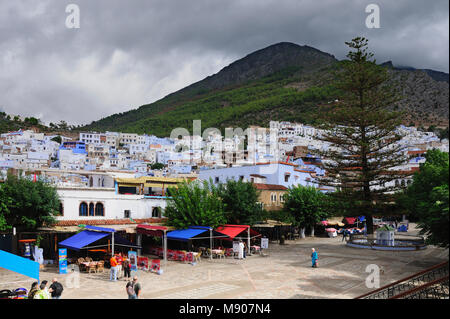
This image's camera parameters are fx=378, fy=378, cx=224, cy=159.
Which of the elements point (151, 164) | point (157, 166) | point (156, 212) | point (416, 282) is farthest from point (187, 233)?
point (151, 164)

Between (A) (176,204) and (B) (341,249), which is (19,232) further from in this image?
(B) (341,249)

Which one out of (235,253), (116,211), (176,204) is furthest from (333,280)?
(116,211)

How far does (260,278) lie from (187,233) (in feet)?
20.3

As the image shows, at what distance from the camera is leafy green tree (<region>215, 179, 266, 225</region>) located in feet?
78.2

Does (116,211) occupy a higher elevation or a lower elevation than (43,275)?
higher

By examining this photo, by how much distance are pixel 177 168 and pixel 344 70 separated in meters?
69.0

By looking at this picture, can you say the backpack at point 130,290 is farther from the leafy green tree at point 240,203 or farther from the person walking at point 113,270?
the leafy green tree at point 240,203

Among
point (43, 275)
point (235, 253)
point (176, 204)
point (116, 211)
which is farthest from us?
point (116, 211)

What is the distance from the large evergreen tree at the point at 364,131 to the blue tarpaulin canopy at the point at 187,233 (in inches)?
447

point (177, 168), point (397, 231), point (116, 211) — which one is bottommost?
point (397, 231)

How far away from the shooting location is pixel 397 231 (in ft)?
112

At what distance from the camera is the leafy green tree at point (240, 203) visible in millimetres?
23844

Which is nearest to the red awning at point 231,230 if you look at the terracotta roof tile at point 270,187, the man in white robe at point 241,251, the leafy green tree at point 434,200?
the man in white robe at point 241,251
